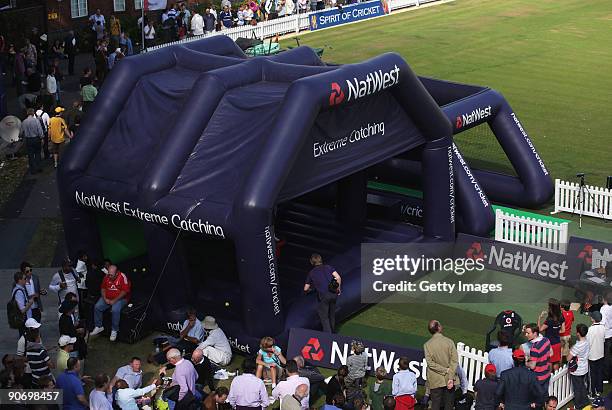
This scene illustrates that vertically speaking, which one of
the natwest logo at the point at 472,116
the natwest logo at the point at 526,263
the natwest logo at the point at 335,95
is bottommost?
the natwest logo at the point at 526,263

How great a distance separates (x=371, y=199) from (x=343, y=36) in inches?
923

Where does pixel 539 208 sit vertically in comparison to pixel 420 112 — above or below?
below

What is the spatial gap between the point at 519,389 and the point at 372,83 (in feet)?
20.6

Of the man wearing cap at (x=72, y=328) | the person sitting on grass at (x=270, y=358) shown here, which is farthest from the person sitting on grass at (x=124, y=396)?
the person sitting on grass at (x=270, y=358)

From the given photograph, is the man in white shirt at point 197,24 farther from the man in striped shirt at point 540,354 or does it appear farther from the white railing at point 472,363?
the man in striped shirt at point 540,354

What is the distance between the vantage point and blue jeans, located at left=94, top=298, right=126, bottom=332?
18.2m

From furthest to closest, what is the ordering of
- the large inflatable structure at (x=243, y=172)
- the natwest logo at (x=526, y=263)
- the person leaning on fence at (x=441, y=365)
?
the natwest logo at (x=526, y=263)
the large inflatable structure at (x=243, y=172)
the person leaning on fence at (x=441, y=365)

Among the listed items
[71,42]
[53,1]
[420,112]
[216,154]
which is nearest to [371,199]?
[420,112]

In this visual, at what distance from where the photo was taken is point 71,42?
1443 inches

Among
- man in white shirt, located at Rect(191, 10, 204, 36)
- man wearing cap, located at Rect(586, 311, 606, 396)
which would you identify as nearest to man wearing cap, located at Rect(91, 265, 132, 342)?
man wearing cap, located at Rect(586, 311, 606, 396)

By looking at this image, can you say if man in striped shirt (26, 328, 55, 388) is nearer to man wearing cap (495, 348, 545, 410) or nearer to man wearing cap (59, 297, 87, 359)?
man wearing cap (59, 297, 87, 359)

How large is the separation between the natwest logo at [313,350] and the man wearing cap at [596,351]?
13.2 ft

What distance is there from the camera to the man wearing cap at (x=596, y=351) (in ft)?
52.6

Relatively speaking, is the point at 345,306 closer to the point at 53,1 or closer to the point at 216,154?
the point at 216,154
